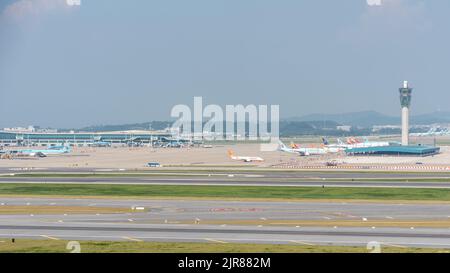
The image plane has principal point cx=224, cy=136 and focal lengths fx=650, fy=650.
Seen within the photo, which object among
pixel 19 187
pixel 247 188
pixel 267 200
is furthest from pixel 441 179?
pixel 19 187

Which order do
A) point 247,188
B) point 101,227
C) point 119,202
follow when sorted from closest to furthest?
point 101,227
point 119,202
point 247,188

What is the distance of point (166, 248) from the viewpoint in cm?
2811

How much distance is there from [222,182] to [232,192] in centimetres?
1135

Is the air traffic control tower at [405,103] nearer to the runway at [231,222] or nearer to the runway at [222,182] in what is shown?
the runway at [222,182]

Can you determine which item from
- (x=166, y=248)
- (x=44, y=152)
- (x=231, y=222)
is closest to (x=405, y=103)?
(x=44, y=152)

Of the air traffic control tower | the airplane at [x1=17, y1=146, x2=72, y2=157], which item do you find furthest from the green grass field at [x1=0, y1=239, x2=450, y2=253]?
the air traffic control tower

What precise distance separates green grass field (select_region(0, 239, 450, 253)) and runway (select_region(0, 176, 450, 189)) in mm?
33693

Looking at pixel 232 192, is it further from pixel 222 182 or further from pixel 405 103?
pixel 405 103

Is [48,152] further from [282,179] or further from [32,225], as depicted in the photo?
[32,225]

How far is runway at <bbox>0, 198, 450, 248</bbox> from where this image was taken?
102 feet

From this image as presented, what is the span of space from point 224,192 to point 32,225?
22.4 m

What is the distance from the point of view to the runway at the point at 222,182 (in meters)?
62.2

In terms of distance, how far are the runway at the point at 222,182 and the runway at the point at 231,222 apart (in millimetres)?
16177
